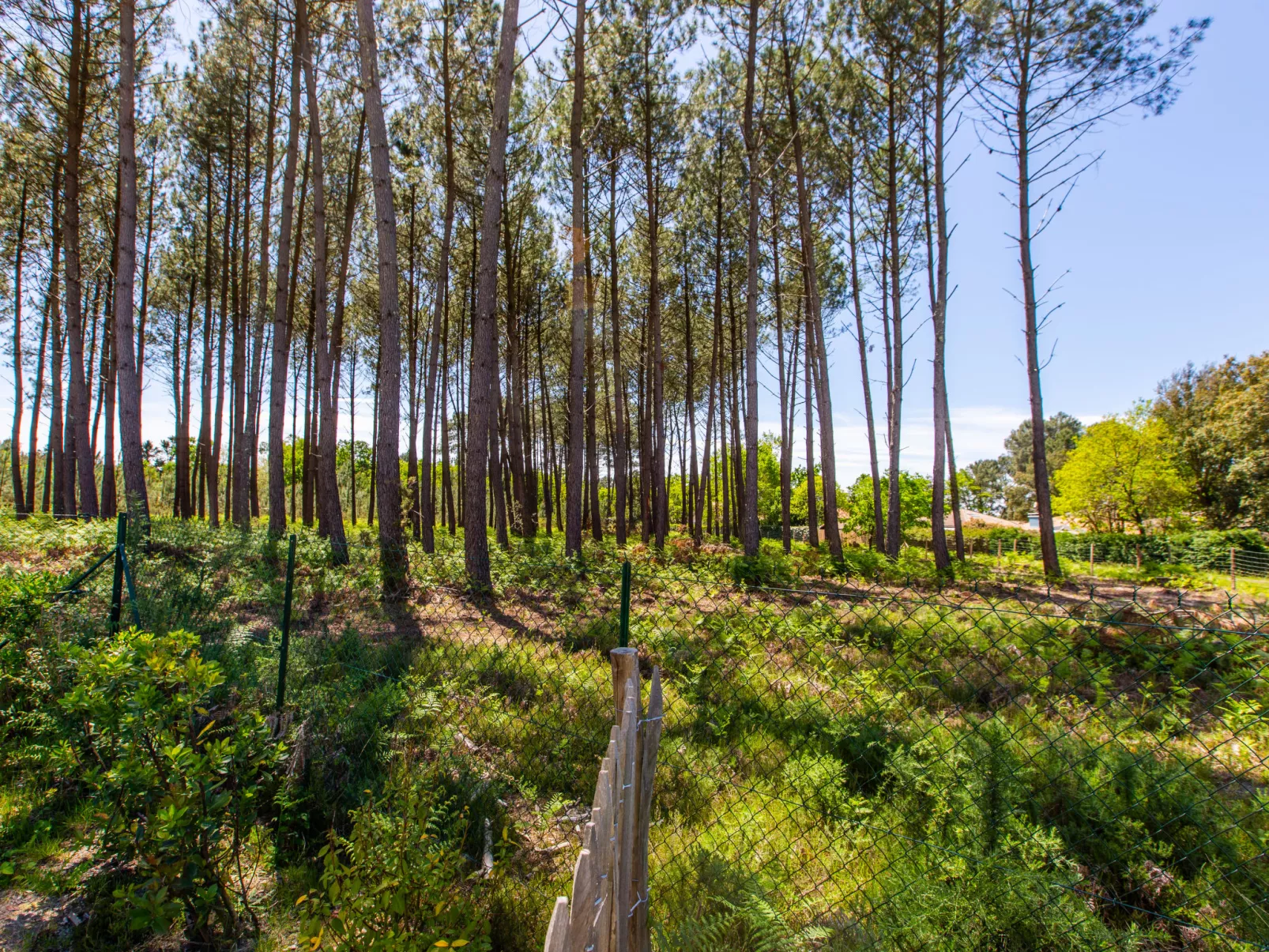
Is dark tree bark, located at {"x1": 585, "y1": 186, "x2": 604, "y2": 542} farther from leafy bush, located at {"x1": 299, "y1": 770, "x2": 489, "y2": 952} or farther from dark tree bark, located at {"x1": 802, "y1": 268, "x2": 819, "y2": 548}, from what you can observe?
leafy bush, located at {"x1": 299, "y1": 770, "x2": 489, "y2": 952}

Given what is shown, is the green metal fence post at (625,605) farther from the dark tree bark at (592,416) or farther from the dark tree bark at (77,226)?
the dark tree bark at (77,226)

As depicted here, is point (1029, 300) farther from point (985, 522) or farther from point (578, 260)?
point (985, 522)

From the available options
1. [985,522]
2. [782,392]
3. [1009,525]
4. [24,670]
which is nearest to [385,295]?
[24,670]

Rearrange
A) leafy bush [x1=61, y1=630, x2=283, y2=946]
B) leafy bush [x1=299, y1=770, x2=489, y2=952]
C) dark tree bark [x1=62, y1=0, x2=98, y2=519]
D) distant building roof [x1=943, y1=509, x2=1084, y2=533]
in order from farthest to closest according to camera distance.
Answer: distant building roof [x1=943, y1=509, x2=1084, y2=533]
dark tree bark [x1=62, y1=0, x2=98, y2=519]
leafy bush [x1=61, y1=630, x2=283, y2=946]
leafy bush [x1=299, y1=770, x2=489, y2=952]

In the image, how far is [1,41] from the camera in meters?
9.98

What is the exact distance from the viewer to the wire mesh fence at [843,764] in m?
2.34

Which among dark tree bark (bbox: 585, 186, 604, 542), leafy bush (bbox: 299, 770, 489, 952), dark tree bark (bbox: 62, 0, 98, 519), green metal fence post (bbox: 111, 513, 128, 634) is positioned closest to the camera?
leafy bush (bbox: 299, 770, 489, 952)

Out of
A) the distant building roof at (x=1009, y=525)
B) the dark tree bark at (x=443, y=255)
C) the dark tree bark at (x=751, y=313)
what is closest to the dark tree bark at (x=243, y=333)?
the dark tree bark at (x=443, y=255)

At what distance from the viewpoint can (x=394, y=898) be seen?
1.97 metres

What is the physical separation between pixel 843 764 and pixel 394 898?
2.67 m

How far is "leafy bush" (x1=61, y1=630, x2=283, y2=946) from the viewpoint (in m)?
2.28

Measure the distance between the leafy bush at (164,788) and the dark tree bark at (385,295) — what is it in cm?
520

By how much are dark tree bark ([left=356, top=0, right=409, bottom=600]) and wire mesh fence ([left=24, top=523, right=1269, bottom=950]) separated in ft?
7.84

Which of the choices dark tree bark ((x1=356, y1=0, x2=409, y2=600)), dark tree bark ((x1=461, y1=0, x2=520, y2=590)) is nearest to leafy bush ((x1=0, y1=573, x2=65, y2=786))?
dark tree bark ((x1=356, y1=0, x2=409, y2=600))
